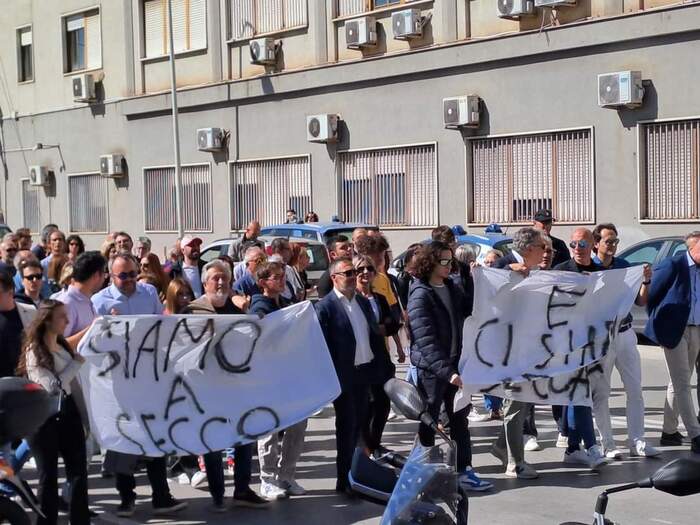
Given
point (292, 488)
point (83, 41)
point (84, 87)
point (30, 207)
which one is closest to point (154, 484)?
point (292, 488)

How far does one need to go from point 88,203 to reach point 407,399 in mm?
32658

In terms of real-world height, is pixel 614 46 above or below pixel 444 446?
above

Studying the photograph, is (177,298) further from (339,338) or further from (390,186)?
(390,186)

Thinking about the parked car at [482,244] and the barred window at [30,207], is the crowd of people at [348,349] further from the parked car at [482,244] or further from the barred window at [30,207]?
the barred window at [30,207]

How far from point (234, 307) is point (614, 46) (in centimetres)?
1429

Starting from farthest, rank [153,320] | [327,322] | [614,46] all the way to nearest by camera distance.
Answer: [614,46], [327,322], [153,320]

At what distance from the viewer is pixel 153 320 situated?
26.9ft

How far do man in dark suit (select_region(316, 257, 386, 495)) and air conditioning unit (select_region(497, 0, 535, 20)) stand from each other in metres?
14.4

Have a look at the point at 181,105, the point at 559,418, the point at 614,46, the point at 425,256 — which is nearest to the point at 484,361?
the point at 425,256

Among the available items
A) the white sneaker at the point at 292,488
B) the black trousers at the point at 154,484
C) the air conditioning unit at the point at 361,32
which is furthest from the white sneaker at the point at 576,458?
the air conditioning unit at the point at 361,32

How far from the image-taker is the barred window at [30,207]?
1502 inches

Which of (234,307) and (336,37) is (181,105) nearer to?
(336,37)

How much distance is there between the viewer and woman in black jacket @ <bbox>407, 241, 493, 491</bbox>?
8.76 m

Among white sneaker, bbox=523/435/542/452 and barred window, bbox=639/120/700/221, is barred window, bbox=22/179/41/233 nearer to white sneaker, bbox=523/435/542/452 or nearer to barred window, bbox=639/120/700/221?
barred window, bbox=639/120/700/221
